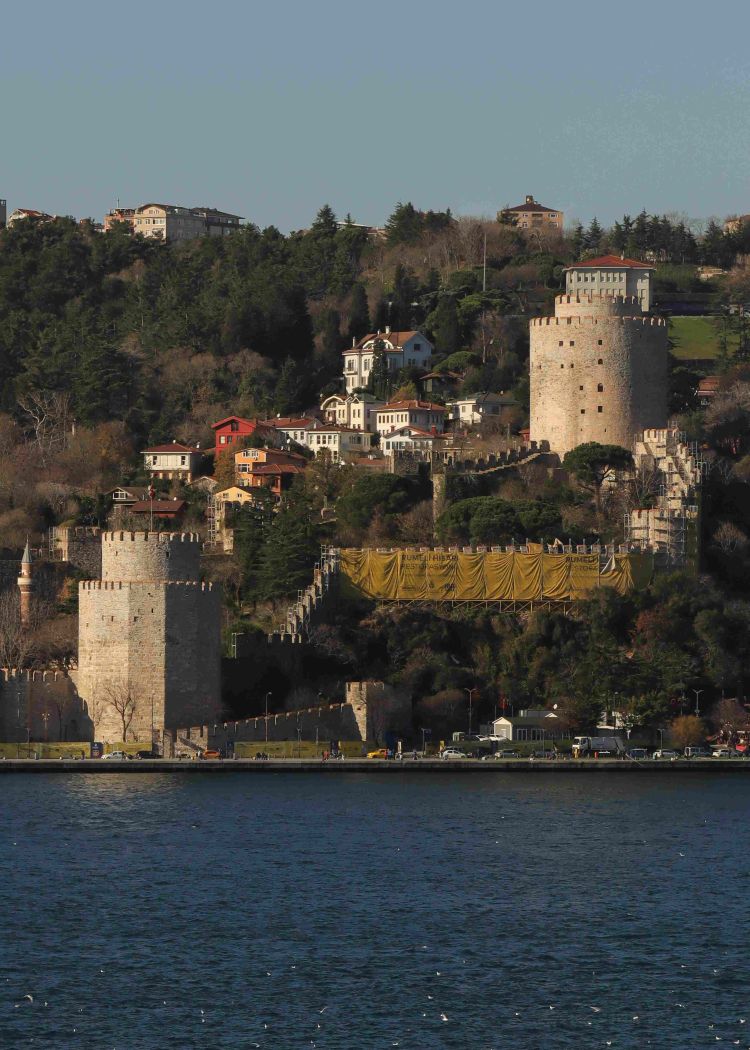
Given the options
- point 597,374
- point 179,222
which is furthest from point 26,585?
point 179,222

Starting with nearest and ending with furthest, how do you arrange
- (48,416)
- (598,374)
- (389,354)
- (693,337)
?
(598,374), (48,416), (389,354), (693,337)

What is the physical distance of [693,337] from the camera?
104688 millimetres

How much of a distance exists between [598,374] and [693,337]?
88.7ft

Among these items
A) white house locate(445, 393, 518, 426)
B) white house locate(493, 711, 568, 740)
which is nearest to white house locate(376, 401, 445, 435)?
white house locate(445, 393, 518, 426)

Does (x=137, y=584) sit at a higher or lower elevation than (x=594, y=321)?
lower

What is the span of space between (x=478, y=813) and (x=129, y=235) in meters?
57.5

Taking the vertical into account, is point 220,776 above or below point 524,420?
below

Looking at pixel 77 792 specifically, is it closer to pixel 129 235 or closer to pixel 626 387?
pixel 626 387

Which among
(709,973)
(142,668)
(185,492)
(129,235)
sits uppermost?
(129,235)

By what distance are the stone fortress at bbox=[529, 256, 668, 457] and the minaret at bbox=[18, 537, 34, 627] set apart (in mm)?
14804

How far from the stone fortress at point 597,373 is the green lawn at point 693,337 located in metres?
20.9

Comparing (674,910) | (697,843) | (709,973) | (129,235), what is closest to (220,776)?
(697,843)

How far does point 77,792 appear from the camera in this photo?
61188mm

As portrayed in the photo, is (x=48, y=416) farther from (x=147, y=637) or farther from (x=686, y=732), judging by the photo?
(x=686, y=732)
